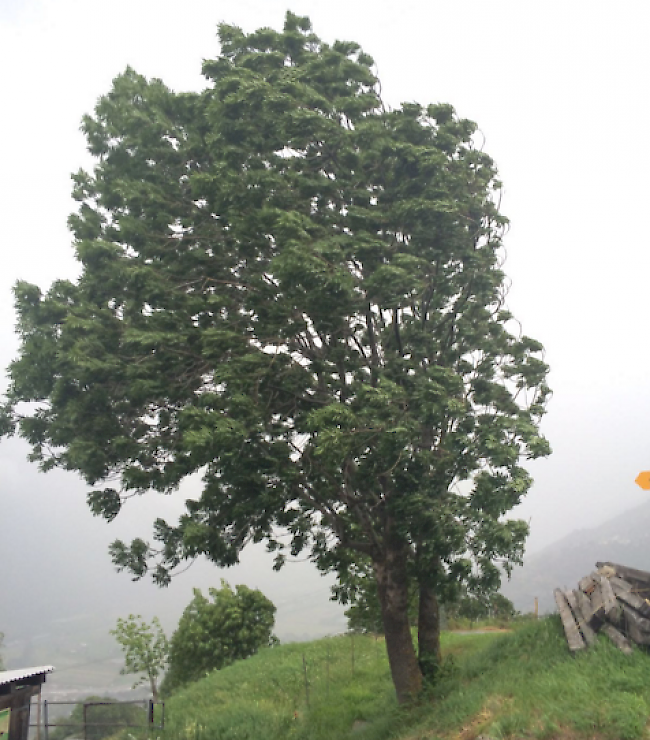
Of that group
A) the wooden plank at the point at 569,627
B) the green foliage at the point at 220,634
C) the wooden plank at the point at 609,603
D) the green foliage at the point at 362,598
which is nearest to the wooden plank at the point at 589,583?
the wooden plank at the point at 569,627

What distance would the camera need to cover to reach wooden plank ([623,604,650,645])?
8.52 metres

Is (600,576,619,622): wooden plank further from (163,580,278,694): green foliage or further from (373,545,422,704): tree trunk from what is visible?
(163,580,278,694): green foliage

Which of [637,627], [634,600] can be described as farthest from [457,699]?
[634,600]

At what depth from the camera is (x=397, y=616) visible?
12.5 metres

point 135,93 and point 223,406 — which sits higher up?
point 135,93

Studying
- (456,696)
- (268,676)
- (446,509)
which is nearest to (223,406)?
(446,509)

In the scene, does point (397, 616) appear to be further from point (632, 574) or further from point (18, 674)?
point (18, 674)

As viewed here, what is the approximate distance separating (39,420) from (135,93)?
8.29 m

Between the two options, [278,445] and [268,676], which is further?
[268,676]

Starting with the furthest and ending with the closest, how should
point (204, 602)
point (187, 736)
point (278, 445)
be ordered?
1. point (204, 602)
2. point (187, 736)
3. point (278, 445)

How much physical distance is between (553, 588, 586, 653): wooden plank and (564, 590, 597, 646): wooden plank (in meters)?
0.08

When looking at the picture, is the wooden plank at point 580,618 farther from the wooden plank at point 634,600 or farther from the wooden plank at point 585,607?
the wooden plank at point 634,600

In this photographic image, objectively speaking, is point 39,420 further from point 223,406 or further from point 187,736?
point 187,736

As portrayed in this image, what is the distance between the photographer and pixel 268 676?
21.1 metres
